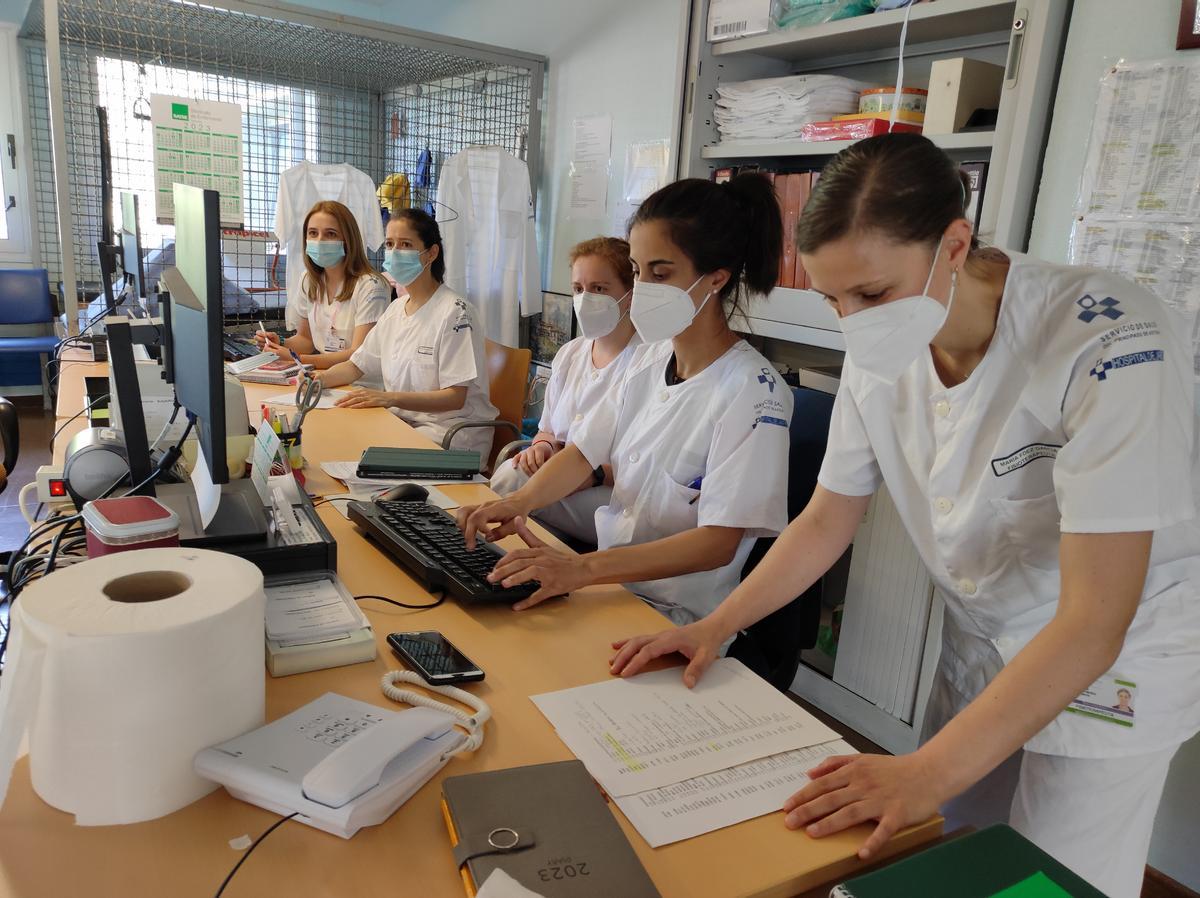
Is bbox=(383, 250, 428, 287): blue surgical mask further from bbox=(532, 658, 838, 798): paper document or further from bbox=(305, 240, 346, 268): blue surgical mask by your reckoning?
bbox=(532, 658, 838, 798): paper document

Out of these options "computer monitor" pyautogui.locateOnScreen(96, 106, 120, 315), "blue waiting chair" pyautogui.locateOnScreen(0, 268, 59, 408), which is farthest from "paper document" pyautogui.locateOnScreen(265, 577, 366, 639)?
"blue waiting chair" pyautogui.locateOnScreen(0, 268, 59, 408)

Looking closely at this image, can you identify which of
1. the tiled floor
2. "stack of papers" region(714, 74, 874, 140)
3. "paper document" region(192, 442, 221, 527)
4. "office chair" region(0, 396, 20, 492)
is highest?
"stack of papers" region(714, 74, 874, 140)

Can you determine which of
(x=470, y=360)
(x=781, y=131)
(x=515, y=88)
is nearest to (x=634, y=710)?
(x=781, y=131)

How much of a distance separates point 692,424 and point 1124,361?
2.78 feet

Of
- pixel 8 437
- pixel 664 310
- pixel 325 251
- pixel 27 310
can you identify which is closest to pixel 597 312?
pixel 664 310

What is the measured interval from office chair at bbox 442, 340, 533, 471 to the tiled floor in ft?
5.06

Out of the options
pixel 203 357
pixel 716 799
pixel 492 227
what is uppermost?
pixel 492 227

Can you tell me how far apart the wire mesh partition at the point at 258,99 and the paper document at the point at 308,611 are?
101 inches

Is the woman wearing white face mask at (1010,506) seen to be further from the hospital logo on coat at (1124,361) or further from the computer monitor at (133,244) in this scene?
the computer monitor at (133,244)

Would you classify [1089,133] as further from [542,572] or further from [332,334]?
[332,334]

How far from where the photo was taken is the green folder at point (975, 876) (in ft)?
2.21

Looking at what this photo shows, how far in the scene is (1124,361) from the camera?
95 centimetres

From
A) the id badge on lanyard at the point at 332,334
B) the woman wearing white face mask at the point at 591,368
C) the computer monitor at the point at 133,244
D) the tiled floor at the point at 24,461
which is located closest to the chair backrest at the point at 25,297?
the tiled floor at the point at 24,461

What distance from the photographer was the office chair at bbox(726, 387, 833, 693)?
1.56 metres
